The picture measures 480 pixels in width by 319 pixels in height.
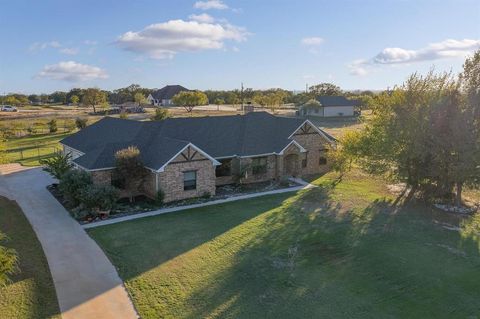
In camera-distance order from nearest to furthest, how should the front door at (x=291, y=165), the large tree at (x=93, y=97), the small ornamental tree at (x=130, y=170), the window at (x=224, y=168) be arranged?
the small ornamental tree at (x=130, y=170)
the window at (x=224, y=168)
the front door at (x=291, y=165)
the large tree at (x=93, y=97)

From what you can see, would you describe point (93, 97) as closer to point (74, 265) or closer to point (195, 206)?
point (195, 206)

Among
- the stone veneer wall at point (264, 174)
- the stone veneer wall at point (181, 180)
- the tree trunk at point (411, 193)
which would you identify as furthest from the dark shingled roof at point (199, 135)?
the tree trunk at point (411, 193)

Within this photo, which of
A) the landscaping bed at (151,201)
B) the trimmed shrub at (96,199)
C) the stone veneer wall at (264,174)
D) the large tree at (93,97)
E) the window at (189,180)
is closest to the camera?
the trimmed shrub at (96,199)

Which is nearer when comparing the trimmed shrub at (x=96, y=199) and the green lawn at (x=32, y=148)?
the trimmed shrub at (x=96, y=199)

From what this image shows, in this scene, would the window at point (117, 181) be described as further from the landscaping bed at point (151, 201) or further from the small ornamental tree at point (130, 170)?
the landscaping bed at point (151, 201)

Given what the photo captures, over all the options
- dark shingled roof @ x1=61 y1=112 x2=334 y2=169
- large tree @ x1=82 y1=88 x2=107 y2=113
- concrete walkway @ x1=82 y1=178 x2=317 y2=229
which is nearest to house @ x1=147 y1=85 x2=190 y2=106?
large tree @ x1=82 y1=88 x2=107 y2=113
